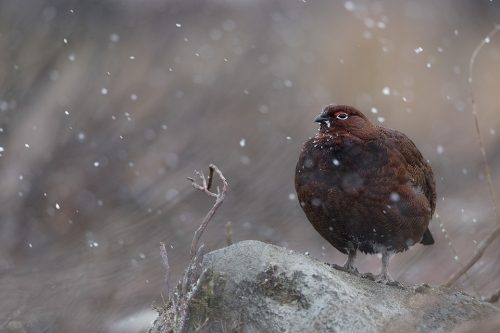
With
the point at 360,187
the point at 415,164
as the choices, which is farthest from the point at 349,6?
the point at 360,187

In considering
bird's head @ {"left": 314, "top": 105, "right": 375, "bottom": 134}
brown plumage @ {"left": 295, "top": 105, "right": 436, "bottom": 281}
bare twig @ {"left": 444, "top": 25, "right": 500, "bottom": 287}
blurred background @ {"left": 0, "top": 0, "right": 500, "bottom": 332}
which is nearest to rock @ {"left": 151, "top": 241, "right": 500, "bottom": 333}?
bare twig @ {"left": 444, "top": 25, "right": 500, "bottom": 287}

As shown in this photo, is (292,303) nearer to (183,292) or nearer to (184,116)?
(183,292)

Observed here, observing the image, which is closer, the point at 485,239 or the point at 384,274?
the point at 485,239

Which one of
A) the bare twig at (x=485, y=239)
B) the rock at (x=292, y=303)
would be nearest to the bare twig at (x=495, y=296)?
→ the rock at (x=292, y=303)

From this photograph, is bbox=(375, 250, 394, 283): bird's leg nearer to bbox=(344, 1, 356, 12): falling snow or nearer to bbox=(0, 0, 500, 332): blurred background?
bbox=(0, 0, 500, 332): blurred background

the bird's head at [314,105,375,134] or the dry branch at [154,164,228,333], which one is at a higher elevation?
the bird's head at [314,105,375,134]

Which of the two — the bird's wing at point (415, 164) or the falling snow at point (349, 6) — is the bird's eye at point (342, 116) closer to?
the bird's wing at point (415, 164)
